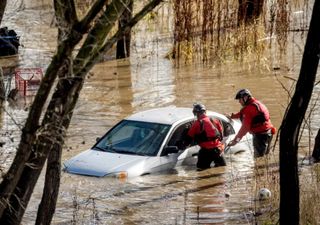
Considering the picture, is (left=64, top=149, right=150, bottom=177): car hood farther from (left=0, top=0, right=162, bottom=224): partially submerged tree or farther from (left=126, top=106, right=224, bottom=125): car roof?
(left=0, top=0, right=162, bottom=224): partially submerged tree

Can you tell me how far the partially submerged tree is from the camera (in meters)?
7.04

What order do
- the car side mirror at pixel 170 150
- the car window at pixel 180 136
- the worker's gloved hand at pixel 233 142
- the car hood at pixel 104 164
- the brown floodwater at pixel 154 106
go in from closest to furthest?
1. the brown floodwater at pixel 154 106
2. the car hood at pixel 104 164
3. the car side mirror at pixel 170 150
4. the car window at pixel 180 136
5. the worker's gloved hand at pixel 233 142

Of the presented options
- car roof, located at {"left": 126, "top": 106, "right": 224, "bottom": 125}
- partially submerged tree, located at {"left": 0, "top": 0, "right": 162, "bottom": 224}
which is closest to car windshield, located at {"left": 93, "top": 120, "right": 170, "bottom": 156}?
car roof, located at {"left": 126, "top": 106, "right": 224, "bottom": 125}

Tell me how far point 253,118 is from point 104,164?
3.12m

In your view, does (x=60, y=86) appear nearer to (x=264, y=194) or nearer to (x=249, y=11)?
(x=264, y=194)

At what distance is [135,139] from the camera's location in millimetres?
17016

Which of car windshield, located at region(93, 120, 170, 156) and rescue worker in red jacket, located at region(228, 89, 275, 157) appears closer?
car windshield, located at region(93, 120, 170, 156)

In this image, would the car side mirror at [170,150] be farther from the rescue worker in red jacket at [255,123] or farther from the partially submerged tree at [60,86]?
the partially submerged tree at [60,86]

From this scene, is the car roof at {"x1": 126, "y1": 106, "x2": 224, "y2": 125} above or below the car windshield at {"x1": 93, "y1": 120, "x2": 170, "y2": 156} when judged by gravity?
above

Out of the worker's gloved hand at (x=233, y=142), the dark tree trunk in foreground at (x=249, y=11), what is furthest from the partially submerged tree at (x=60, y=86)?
the dark tree trunk in foreground at (x=249, y=11)

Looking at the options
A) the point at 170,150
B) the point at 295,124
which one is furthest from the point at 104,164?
the point at 295,124

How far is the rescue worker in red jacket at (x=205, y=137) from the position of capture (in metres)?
16.9

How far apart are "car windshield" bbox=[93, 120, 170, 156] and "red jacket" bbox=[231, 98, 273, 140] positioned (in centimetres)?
154

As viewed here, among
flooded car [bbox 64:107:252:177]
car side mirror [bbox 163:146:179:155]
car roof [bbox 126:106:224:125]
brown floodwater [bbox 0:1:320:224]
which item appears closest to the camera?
brown floodwater [bbox 0:1:320:224]
